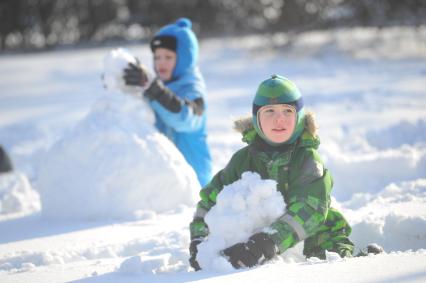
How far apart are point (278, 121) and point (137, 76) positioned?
68.1 inches

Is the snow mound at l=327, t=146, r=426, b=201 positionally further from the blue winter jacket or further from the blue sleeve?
the blue sleeve

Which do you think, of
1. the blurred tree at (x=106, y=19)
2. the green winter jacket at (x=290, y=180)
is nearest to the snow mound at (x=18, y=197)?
the green winter jacket at (x=290, y=180)

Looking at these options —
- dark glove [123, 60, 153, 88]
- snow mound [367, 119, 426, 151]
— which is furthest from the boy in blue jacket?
snow mound [367, 119, 426, 151]

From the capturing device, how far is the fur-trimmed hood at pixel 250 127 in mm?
3064

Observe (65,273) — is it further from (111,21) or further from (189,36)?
(111,21)

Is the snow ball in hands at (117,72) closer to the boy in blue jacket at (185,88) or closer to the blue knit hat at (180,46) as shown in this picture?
the boy in blue jacket at (185,88)

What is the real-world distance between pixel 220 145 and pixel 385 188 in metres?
2.71

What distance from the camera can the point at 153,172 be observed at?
421cm

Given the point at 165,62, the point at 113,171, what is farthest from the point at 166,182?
the point at 165,62

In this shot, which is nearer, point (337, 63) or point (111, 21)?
point (337, 63)

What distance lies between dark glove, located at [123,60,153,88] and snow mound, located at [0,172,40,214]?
4.23 ft

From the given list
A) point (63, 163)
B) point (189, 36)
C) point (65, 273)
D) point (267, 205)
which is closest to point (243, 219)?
point (267, 205)

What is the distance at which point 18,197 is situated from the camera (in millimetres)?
4969

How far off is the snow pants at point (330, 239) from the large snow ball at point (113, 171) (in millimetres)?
1383
